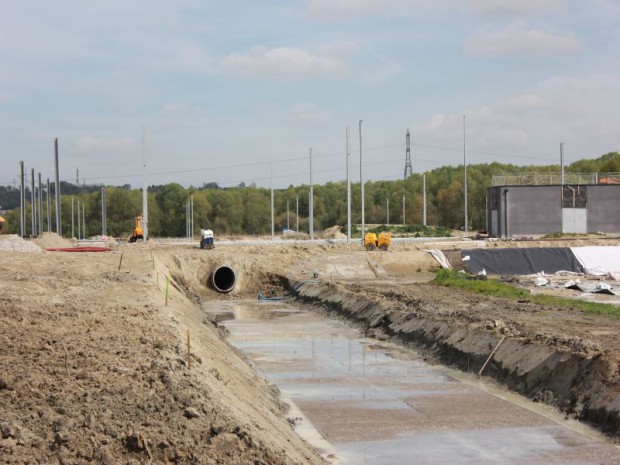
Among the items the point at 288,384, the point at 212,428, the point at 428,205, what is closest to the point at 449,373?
the point at 288,384

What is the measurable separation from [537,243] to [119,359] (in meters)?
49.4

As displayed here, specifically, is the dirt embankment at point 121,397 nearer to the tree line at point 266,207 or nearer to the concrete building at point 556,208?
the concrete building at point 556,208

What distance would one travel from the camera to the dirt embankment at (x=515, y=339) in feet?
54.4

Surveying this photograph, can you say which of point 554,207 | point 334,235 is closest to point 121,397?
point 554,207

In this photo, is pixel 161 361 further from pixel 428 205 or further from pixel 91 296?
pixel 428 205

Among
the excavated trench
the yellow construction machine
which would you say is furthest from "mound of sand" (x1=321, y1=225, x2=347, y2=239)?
the excavated trench

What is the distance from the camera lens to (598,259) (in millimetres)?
49531

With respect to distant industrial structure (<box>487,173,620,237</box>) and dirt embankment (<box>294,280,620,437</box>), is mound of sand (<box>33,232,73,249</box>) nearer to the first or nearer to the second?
dirt embankment (<box>294,280,620,437</box>)

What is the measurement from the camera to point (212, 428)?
396 inches

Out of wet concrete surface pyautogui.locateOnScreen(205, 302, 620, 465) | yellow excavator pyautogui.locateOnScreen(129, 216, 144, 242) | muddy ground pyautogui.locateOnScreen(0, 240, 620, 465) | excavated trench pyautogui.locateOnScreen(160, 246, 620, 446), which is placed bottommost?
wet concrete surface pyautogui.locateOnScreen(205, 302, 620, 465)

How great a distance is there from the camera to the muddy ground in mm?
9484

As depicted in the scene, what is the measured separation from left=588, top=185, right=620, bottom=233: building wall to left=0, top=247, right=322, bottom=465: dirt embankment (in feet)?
180

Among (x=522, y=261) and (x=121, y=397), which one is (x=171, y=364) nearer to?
(x=121, y=397)

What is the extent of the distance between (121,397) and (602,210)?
63.1 m
